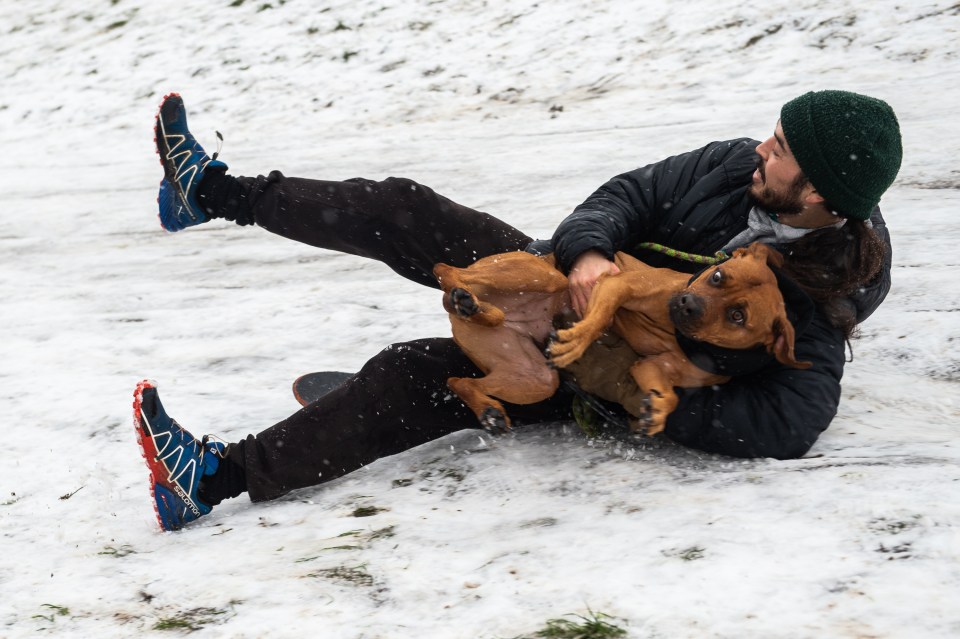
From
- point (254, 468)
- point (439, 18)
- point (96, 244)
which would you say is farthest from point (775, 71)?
point (254, 468)

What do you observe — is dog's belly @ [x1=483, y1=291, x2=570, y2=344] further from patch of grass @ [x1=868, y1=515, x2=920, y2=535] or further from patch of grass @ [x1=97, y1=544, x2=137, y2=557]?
patch of grass @ [x1=97, y1=544, x2=137, y2=557]

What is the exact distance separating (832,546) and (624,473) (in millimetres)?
751

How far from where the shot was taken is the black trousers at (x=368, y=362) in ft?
9.39

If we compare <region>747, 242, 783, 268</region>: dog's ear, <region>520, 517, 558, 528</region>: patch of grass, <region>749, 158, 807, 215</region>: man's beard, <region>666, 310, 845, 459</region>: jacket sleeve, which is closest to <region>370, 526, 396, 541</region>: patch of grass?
<region>520, 517, 558, 528</region>: patch of grass

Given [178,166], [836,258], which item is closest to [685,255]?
[836,258]

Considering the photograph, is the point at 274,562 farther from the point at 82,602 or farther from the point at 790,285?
the point at 790,285

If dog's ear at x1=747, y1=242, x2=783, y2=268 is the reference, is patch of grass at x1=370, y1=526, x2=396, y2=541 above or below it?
below

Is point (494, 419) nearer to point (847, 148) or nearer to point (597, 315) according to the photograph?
point (597, 315)

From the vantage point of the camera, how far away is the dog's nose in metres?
2.39

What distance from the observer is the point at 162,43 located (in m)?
9.83

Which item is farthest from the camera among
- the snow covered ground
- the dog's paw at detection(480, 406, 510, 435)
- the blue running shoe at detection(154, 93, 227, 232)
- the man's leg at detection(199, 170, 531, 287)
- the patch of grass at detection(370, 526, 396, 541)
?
the blue running shoe at detection(154, 93, 227, 232)

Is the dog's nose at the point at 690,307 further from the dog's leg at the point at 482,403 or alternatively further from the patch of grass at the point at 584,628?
the patch of grass at the point at 584,628

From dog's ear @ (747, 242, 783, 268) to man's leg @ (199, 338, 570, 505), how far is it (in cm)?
84

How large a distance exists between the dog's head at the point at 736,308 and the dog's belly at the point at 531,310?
0.43 metres
